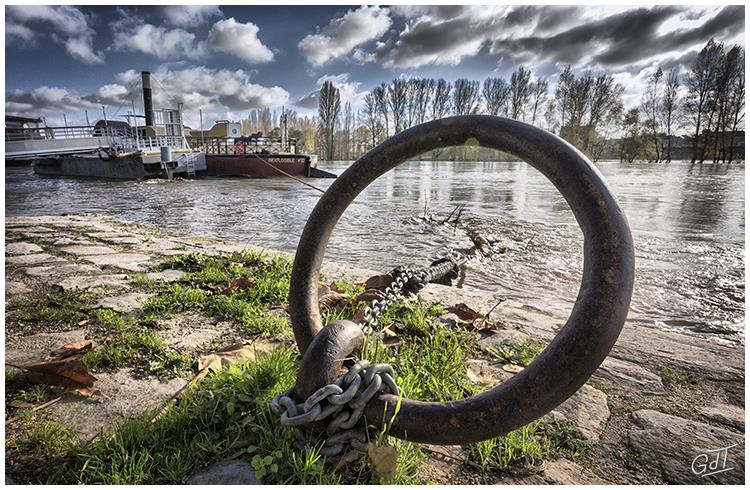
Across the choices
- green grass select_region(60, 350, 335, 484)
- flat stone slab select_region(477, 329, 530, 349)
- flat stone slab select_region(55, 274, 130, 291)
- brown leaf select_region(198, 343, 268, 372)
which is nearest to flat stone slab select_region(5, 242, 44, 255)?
flat stone slab select_region(55, 274, 130, 291)

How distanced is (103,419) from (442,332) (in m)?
1.69

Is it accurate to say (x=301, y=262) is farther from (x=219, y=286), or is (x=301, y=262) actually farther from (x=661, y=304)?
(x=661, y=304)

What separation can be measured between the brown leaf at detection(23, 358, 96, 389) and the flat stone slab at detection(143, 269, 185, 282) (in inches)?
63.9

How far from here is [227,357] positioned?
78.6 inches

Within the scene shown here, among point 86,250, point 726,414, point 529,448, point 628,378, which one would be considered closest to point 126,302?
point 86,250

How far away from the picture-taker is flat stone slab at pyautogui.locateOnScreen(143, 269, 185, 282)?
10.9 feet

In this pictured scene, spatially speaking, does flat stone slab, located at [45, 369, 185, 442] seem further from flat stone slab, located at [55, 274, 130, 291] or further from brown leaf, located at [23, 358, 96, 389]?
flat stone slab, located at [55, 274, 130, 291]

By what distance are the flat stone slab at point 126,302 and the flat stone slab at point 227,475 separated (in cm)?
173

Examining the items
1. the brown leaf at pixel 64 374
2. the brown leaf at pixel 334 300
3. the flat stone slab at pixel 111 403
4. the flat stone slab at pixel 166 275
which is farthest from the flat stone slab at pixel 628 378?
the flat stone slab at pixel 166 275

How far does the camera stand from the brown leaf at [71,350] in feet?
6.24

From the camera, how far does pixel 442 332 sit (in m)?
2.30

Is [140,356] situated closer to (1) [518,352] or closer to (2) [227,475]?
(2) [227,475]

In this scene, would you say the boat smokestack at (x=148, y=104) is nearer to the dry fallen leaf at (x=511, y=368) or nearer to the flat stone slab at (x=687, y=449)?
the dry fallen leaf at (x=511, y=368)

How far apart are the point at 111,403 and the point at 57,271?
2563mm
